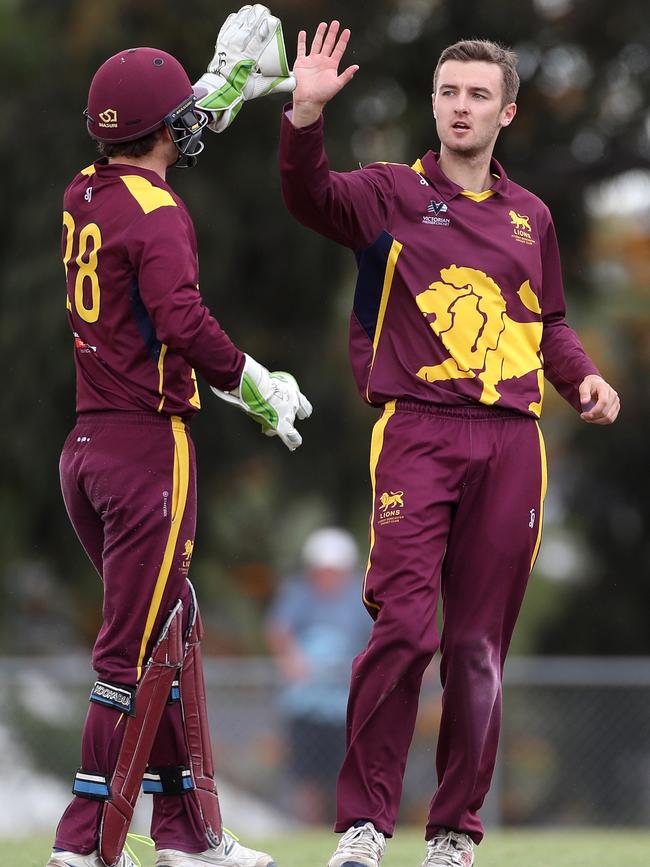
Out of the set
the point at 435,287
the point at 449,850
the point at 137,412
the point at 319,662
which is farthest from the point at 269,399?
the point at 319,662

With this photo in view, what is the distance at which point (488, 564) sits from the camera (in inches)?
224

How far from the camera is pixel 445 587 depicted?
19.0ft

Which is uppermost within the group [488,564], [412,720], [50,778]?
[488,564]

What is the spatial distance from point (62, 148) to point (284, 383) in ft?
29.5

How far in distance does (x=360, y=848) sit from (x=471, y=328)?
163 cm

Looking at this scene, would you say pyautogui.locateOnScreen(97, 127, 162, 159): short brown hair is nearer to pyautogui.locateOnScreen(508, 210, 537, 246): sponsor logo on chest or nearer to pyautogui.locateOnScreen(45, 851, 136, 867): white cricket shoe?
pyautogui.locateOnScreen(508, 210, 537, 246): sponsor logo on chest

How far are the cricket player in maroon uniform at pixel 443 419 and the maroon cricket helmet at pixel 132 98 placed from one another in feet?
1.22

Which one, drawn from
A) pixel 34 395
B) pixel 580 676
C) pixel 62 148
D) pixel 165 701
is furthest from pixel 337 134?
pixel 165 701

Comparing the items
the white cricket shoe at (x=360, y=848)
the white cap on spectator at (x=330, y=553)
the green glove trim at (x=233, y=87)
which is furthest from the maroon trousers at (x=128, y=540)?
the white cap on spectator at (x=330, y=553)

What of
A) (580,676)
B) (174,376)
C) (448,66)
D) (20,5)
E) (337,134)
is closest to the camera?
(174,376)

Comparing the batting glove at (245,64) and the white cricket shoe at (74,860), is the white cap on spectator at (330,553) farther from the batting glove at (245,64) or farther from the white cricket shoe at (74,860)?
the white cricket shoe at (74,860)

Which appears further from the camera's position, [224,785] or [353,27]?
[353,27]

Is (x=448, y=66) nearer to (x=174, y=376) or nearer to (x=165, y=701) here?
(x=174, y=376)

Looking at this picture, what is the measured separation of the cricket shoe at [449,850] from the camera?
569 centimetres
